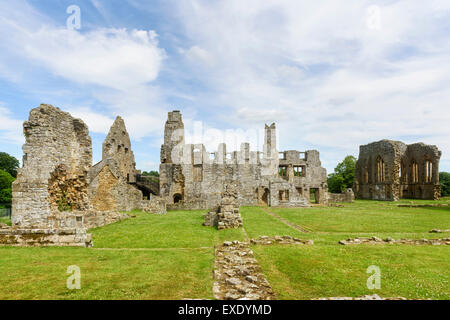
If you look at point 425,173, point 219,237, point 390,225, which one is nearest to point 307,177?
point 425,173

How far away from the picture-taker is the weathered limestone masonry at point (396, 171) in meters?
40.0

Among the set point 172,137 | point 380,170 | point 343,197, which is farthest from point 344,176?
point 172,137

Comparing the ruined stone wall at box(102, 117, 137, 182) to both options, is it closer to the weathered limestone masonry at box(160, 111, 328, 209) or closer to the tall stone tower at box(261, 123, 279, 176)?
the weathered limestone masonry at box(160, 111, 328, 209)

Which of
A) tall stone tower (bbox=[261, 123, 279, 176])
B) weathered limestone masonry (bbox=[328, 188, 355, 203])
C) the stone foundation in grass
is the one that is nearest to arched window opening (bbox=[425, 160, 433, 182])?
weathered limestone masonry (bbox=[328, 188, 355, 203])

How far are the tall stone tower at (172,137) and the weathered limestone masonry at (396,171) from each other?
32746mm

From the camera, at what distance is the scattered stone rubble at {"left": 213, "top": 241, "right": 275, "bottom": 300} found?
4.84m

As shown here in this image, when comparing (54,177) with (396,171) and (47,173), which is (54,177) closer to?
(47,173)

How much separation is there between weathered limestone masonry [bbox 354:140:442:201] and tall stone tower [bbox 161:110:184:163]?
3275 cm

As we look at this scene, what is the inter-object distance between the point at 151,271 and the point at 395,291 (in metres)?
5.31

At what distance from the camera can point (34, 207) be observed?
12.0 m

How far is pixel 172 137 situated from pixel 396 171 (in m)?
34.4

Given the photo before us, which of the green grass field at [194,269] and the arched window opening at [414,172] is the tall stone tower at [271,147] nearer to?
the arched window opening at [414,172]

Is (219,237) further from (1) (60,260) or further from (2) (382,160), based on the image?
(2) (382,160)

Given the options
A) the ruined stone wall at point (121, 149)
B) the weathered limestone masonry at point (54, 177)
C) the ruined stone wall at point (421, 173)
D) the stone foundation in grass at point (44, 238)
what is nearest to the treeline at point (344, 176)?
the ruined stone wall at point (421, 173)
